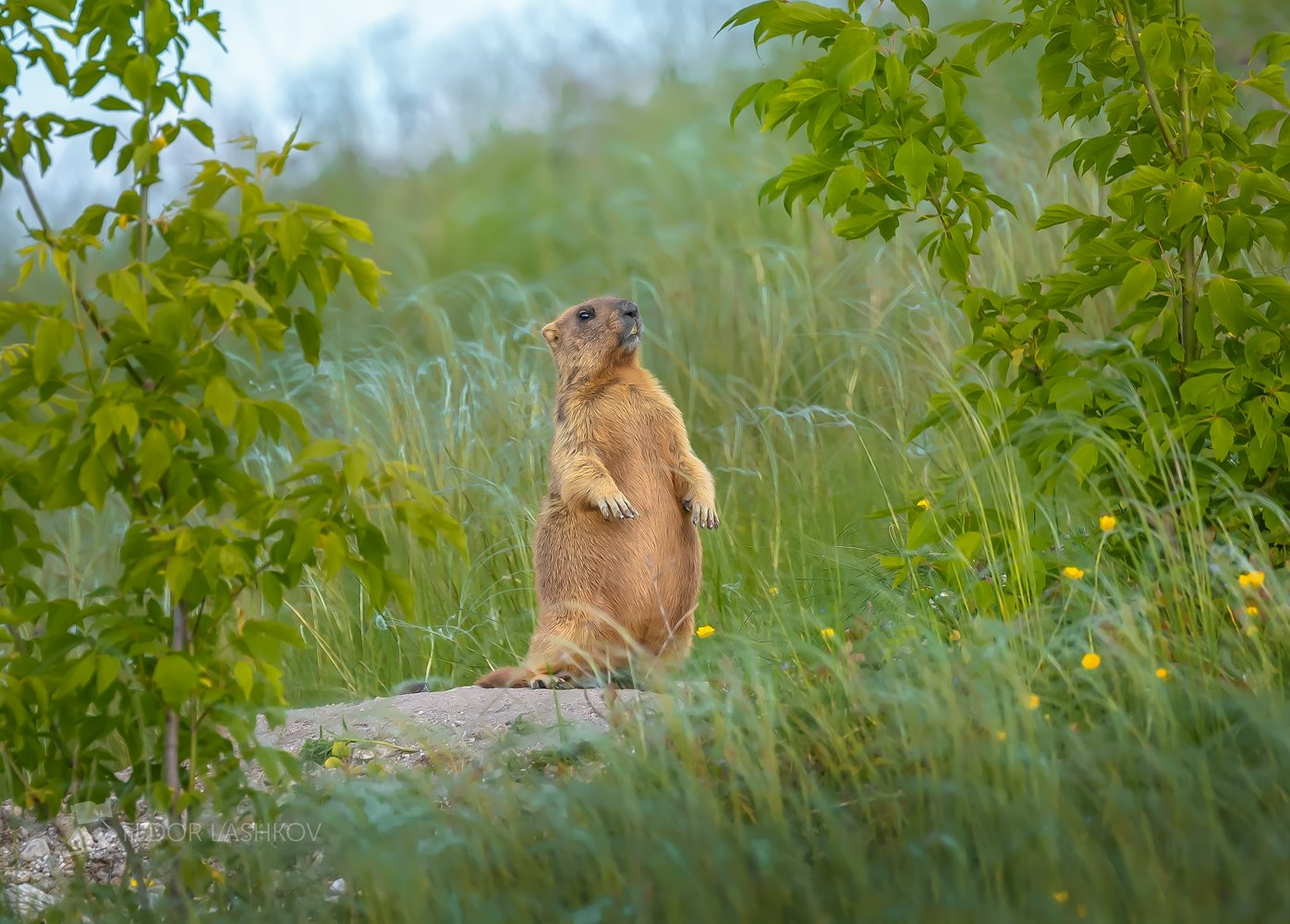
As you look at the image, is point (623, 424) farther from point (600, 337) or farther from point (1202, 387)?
point (1202, 387)

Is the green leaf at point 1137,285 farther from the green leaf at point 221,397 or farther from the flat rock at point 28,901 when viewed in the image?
the flat rock at point 28,901

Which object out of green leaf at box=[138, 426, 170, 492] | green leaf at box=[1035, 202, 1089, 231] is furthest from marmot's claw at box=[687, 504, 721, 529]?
green leaf at box=[138, 426, 170, 492]

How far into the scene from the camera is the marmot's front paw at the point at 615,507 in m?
5.11

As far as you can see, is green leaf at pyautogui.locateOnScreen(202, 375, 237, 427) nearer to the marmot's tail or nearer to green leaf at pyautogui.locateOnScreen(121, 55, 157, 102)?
green leaf at pyautogui.locateOnScreen(121, 55, 157, 102)

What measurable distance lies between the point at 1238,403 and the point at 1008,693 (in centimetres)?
161

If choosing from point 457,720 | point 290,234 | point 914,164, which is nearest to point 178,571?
point 290,234

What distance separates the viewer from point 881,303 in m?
7.92

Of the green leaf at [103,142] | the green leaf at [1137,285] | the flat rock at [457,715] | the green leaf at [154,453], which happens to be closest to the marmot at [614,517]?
the flat rock at [457,715]

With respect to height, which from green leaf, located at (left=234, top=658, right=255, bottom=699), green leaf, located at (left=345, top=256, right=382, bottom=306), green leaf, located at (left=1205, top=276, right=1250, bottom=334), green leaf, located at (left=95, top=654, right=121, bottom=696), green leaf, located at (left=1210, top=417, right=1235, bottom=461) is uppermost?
green leaf, located at (left=345, top=256, right=382, bottom=306)

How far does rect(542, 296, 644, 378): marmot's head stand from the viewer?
18.0ft

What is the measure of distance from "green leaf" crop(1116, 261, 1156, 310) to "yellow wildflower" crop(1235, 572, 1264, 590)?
0.87 meters

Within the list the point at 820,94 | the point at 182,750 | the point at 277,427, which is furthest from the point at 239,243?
the point at 820,94

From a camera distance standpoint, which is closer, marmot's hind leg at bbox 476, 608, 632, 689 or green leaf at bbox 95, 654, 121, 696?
green leaf at bbox 95, 654, 121, 696

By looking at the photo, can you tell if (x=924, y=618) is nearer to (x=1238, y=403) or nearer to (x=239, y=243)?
(x=1238, y=403)
